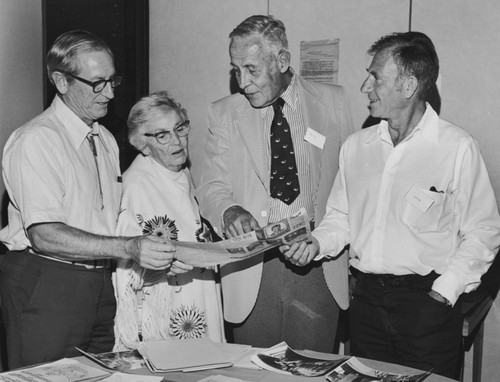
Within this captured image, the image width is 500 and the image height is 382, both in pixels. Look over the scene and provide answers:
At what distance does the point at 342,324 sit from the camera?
3719 millimetres

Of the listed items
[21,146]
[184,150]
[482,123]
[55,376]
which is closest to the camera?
[55,376]

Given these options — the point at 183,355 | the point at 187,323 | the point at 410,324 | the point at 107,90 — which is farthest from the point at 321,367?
the point at 107,90

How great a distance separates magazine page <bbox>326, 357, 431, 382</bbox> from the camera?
1928mm

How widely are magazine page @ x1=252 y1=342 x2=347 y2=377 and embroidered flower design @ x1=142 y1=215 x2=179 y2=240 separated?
0.90 m

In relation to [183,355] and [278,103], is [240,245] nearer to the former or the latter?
[183,355]

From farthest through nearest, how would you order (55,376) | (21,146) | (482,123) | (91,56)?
1. (482,123)
2. (91,56)
3. (21,146)
4. (55,376)

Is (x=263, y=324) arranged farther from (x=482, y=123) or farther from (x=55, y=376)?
(x=482, y=123)

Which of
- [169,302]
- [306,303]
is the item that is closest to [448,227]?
[306,303]

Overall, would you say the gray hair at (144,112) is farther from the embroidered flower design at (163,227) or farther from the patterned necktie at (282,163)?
the patterned necktie at (282,163)

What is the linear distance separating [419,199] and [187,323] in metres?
1.14

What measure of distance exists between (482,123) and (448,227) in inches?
42.9

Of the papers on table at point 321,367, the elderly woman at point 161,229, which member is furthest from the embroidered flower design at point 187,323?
the papers on table at point 321,367

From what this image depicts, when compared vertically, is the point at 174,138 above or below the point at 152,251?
above

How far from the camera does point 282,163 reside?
280 centimetres
